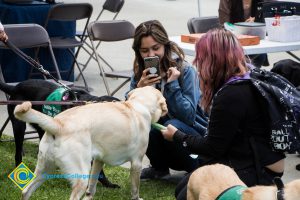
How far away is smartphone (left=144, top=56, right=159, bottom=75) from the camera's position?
4.61 metres

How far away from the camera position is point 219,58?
3693 mm

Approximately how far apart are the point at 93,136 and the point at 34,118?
0.40m

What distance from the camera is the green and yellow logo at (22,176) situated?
3912 millimetres

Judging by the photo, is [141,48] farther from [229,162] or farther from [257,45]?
[257,45]

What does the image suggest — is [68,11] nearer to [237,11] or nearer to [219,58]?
[237,11]

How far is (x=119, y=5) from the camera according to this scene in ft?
31.7

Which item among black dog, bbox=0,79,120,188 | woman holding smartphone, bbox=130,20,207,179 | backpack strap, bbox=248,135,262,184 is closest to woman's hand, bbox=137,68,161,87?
woman holding smartphone, bbox=130,20,207,179

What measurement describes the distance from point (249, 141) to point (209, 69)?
0.45 meters

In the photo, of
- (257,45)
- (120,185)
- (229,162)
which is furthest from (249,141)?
(257,45)

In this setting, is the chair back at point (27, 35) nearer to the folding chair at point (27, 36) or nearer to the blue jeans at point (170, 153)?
the folding chair at point (27, 36)

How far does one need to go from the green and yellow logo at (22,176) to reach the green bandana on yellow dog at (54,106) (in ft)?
2.89

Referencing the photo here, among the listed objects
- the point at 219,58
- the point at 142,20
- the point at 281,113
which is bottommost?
the point at 142,20

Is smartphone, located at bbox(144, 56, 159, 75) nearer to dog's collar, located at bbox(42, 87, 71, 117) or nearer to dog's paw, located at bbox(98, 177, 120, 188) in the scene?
dog's collar, located at bbox(42, 87, 71, 117)

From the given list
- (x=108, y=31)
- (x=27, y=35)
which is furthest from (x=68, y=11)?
(x=27, y=35)
